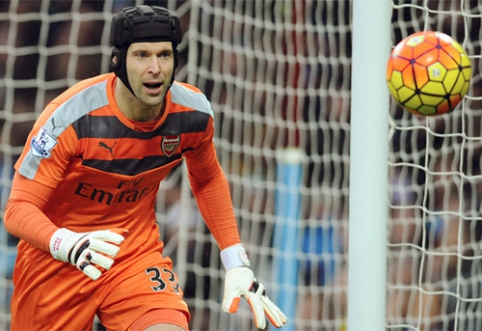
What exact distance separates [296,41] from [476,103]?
139 centimetres

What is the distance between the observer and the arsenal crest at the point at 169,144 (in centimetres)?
356

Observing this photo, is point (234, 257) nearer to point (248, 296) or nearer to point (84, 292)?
point (248, 296)

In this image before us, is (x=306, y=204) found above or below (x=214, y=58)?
below

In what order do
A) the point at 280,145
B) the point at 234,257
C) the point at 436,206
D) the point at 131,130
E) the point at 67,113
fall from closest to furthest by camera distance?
the point at 67,113 → the point at 131,130 → the point at 234,257 → the point at 280,145 → the point at 436,206

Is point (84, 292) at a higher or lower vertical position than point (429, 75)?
lower

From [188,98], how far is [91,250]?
0.85 m

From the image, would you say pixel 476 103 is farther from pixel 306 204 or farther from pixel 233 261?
pixel 233 261

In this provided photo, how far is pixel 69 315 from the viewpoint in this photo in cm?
362

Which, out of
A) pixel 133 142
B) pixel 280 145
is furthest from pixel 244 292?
pixel 280 145

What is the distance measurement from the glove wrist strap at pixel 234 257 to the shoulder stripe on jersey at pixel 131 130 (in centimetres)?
52

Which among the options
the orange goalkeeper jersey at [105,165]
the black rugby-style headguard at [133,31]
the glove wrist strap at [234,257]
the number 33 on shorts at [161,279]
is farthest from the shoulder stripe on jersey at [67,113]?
the glove wrist strap at [234,257]

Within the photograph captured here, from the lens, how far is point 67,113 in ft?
11.1

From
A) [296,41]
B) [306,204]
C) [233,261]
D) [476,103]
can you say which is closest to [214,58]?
[296,41]

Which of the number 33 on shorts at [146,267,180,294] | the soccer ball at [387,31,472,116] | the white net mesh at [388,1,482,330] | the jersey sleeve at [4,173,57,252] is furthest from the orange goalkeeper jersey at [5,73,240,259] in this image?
the white net mesh at [388,1,482,330]
